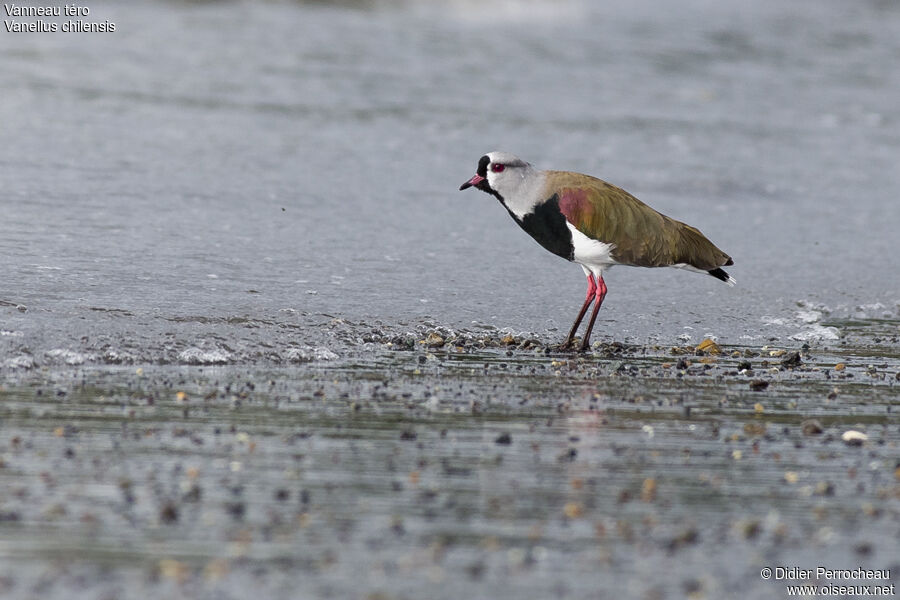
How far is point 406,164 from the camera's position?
1578 cm

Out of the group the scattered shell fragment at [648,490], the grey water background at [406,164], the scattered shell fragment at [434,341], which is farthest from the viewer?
the grey water background at [406,164]

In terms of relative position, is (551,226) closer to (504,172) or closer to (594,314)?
(504,172)

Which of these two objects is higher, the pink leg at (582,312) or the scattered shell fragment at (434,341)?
the pink leg at (582,312)

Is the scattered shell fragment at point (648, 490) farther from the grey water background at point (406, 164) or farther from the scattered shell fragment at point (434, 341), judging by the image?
the grey water background at point (406, 164)

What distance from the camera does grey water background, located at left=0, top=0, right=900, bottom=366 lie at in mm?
9945

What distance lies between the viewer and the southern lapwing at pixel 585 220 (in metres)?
9.18

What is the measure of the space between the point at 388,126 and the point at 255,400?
11513mm

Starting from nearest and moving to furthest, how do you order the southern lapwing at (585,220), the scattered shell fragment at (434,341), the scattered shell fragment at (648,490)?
the scattered shell fragment at (648,490) < the scattered shell fragment at (434,341) < the southern lapwing at (585,220)

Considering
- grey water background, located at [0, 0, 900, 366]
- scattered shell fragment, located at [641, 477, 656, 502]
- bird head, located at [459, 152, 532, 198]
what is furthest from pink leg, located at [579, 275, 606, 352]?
scattered shell fragment, located at [641, 477, 656, 502]

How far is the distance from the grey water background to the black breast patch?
2.48 ft

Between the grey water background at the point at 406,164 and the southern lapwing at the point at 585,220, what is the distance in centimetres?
65

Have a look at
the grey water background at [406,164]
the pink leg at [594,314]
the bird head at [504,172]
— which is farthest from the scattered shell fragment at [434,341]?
the bird head at [504,172]

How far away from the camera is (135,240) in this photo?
10.9 metres

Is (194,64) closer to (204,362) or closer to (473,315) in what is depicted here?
(473,315)
